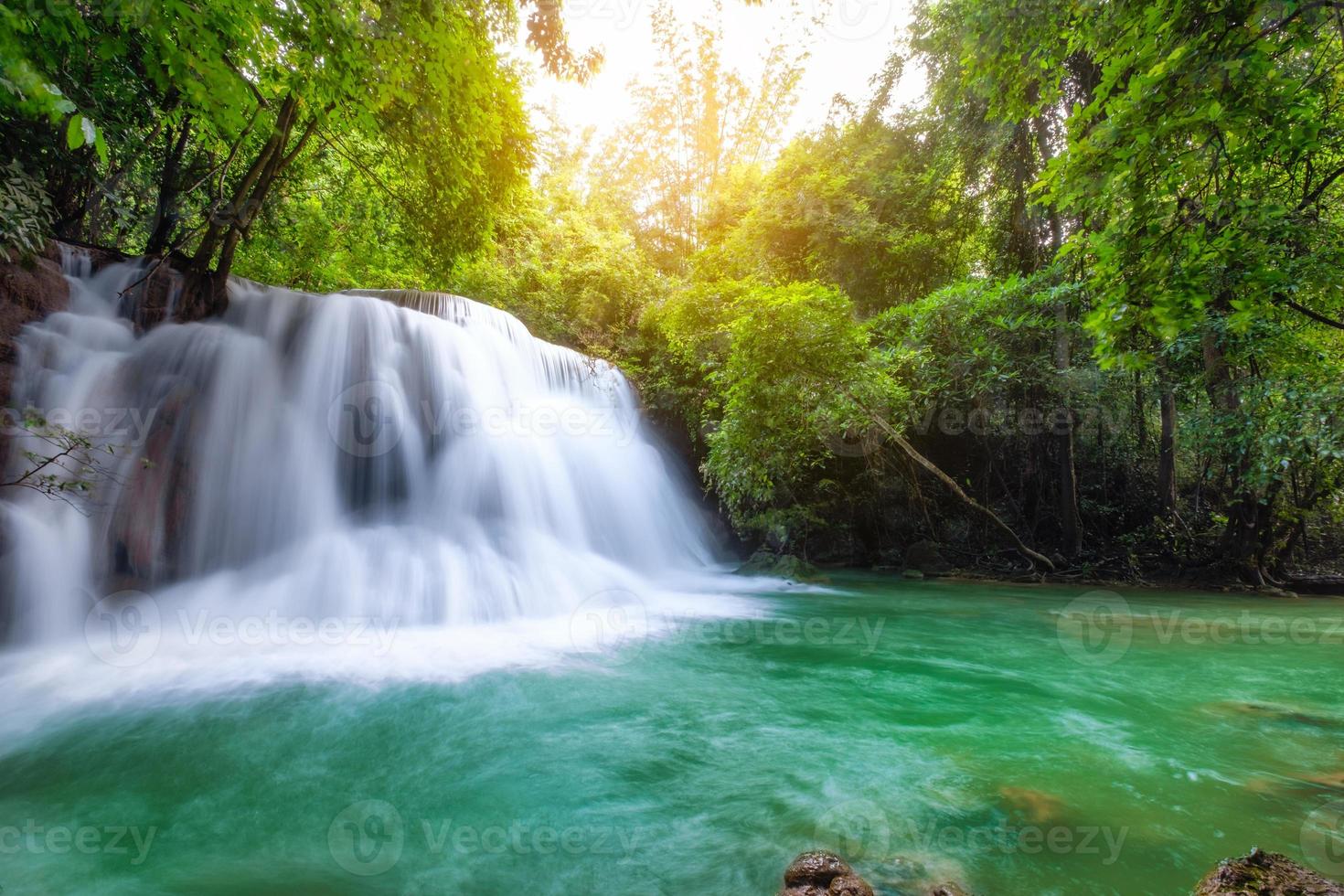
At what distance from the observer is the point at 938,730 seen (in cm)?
353

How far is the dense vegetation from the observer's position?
280cm

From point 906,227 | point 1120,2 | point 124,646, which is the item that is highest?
point 906,227

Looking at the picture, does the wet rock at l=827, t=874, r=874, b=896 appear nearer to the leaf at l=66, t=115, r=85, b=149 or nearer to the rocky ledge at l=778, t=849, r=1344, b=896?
the rocky ledge at l=778, t=849, r=1344, b=896

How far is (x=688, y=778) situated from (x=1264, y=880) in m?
2.19

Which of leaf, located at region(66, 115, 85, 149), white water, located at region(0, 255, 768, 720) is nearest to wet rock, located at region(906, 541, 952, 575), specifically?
white water, located at region(0, 255, 768, 720)

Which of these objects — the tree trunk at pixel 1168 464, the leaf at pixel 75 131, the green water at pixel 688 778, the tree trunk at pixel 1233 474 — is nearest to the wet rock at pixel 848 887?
the green water at pixel 688 778

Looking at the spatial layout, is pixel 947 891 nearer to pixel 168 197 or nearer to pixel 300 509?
pixel 300 509

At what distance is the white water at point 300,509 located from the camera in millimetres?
4867

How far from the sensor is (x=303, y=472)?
7.14 m

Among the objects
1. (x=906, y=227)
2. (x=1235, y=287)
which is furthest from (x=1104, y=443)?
(x=1235, y=287)

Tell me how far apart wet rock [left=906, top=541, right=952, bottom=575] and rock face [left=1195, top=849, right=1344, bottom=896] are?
1085 centimetres

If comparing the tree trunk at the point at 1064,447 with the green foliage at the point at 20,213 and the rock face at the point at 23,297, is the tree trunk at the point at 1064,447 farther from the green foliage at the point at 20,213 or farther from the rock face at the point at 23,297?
the rock face at the point at 23,297

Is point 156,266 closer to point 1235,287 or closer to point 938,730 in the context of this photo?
point 938,730

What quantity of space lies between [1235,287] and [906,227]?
11.8 m
